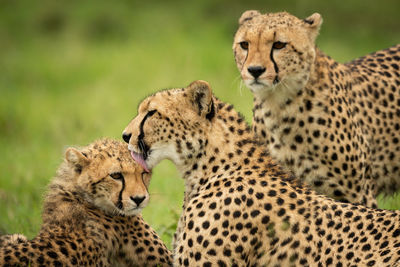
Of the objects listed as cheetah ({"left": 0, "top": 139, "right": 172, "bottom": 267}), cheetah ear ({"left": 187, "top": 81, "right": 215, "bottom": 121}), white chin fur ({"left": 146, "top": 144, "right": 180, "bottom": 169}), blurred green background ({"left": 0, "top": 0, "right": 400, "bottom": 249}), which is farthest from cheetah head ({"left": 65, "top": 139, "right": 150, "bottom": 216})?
blurred green background ({"left": 0, "top": 0, "right": 400, "bottom": 249})

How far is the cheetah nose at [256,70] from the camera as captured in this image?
441cm

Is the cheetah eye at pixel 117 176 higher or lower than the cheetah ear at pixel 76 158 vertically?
lower

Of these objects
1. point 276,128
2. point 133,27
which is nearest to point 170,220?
point 276,128

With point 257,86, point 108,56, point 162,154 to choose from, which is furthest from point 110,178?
point 108,56

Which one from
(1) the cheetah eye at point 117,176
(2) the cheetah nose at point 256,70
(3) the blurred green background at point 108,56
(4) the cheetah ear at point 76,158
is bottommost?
(1) the cheetah eye at point 117,176

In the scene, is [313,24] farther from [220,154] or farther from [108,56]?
[108,56]

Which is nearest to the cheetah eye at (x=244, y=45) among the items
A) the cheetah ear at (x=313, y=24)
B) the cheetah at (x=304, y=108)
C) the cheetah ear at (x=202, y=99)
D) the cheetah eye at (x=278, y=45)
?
the cheetah at (x=304, y=108)

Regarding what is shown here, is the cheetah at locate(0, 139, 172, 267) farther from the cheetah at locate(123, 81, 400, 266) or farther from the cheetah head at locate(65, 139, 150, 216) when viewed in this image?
the cheetah at locate(123, 81, 400, 266)

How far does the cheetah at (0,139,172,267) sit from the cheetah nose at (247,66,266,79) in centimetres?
83

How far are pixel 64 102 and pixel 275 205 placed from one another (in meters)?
7.73

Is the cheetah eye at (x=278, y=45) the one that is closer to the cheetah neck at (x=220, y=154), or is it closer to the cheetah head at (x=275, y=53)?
the cheetah head at (x=275, y=53)

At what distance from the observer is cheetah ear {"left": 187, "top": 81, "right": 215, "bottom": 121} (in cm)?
402

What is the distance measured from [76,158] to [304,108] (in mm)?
1391

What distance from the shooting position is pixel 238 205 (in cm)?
380
